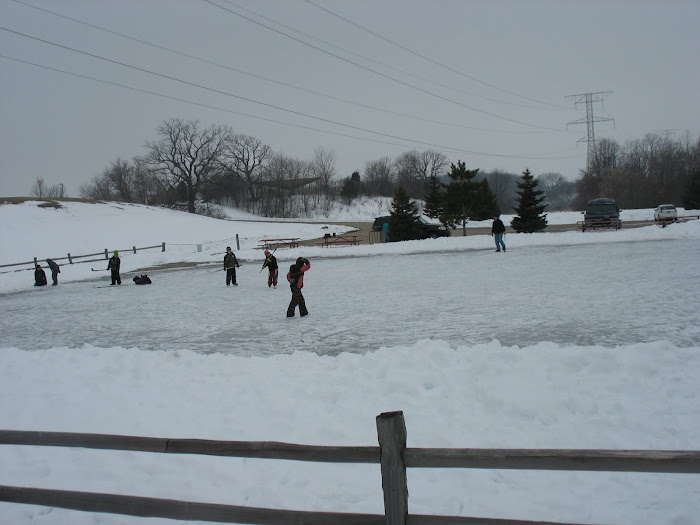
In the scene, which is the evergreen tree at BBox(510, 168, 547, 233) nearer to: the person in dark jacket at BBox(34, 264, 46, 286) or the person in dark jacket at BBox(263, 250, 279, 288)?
the person in dark jacket at BBox(263, 250, 279, 288)

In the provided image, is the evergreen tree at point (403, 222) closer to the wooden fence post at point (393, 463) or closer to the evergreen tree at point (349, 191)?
the wooden fence post at point (393, 463)

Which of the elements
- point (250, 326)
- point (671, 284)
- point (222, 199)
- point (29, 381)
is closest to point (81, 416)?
point (29, 381)

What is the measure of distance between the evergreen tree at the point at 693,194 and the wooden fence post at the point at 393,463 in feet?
202

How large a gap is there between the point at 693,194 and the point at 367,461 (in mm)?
62409

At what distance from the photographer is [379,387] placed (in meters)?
6.67

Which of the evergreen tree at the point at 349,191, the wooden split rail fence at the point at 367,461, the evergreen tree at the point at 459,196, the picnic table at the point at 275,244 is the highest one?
the evergreen tree at the point at 349,191

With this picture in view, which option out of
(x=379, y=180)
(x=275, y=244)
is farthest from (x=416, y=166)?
(x=275, y=244)

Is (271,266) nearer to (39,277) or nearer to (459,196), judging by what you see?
(39,277)

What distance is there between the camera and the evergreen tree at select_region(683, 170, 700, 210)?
52.2m

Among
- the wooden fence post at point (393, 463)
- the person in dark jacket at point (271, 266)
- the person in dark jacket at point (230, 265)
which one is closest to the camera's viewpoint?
the wooden fence post at point (393, 463)

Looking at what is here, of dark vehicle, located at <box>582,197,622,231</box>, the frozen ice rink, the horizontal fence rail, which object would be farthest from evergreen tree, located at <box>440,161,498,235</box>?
the horizontal fence rail

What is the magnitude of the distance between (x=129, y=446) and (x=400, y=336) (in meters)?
6.88

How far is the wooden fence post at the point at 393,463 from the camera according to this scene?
2.84 m

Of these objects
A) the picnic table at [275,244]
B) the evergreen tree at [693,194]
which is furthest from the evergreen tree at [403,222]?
the evergreen tree at [693,194]
